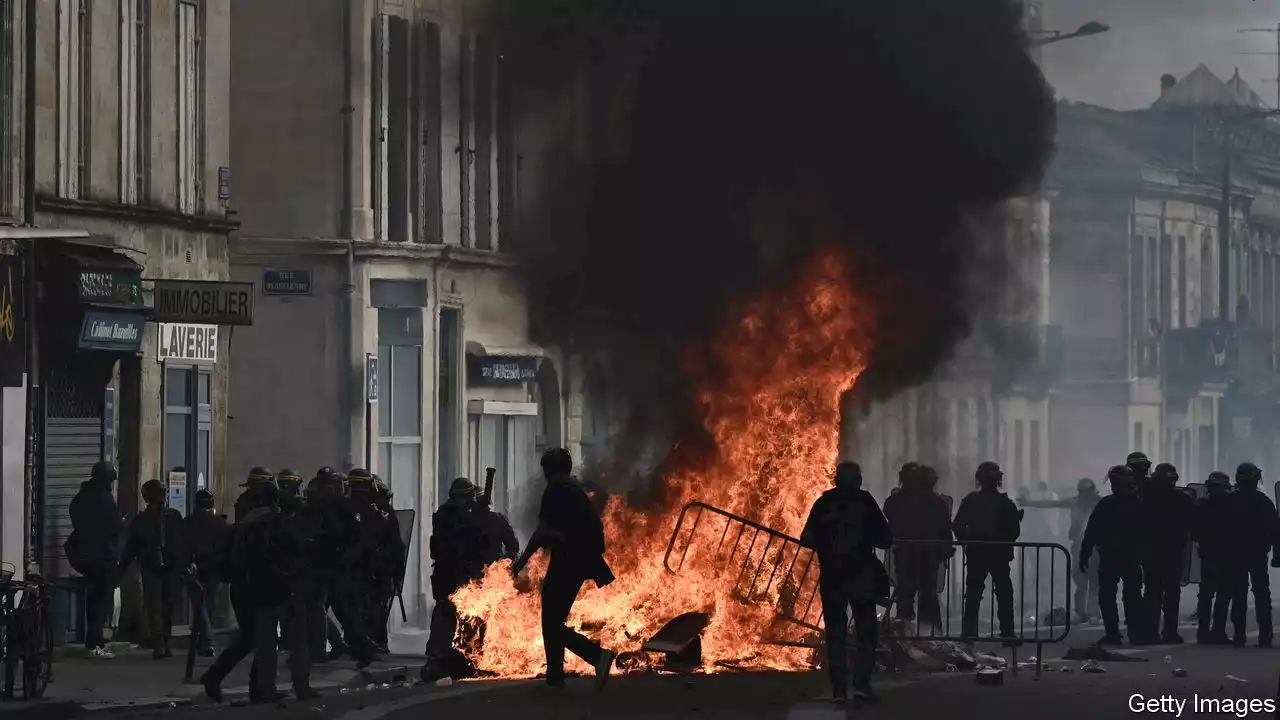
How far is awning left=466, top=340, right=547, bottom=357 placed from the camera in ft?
115

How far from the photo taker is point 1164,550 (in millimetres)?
24141

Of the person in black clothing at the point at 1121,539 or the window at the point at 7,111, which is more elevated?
the window at the point at 7,111

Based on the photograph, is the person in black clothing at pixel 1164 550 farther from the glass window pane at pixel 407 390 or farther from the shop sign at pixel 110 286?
the glass window pane at pixel 407 390

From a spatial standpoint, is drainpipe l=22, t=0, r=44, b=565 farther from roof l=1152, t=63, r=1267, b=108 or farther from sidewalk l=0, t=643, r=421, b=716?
roof l=1152, t=63, r=1267, b=108

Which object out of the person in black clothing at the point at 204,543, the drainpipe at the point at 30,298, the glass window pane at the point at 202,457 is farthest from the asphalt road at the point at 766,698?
the glass window pane at the point at 202,457

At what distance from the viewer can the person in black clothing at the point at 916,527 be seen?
22.9 m

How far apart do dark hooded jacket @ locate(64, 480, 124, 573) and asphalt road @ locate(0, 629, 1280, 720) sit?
3915mm

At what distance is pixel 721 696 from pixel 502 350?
59.9 feet

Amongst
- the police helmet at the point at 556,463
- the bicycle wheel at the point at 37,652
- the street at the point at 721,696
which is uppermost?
the police helmet at the point at 556,463

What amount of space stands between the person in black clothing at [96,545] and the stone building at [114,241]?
102cm

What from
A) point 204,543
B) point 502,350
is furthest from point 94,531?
point 502,350

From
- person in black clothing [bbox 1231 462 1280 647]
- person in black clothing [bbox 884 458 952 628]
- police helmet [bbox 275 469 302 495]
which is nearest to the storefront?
police helmet [bbox 275 469 302 495]

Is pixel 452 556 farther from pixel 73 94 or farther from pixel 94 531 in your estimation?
pixel 73 94

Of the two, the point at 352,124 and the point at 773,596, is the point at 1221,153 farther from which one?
the point at 773,596
